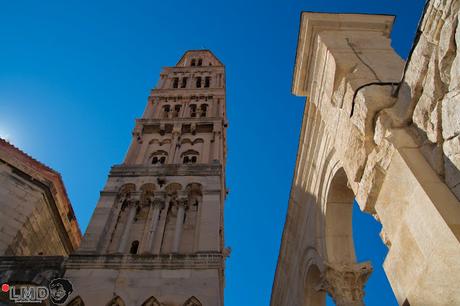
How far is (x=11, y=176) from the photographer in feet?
51.2

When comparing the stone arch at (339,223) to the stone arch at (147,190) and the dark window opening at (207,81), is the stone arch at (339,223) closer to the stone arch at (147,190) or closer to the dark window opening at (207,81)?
the stone arch at (147,190)

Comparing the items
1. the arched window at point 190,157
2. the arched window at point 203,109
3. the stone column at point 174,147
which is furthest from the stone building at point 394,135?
the arched window at point 203,109

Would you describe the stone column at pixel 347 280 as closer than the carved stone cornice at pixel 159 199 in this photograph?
Yes

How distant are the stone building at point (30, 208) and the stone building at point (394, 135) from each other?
11744 millimetres

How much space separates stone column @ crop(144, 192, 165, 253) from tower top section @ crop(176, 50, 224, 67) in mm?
18593

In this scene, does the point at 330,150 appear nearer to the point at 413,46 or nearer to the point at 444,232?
the point at 413,46

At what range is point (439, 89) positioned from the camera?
11.2 ft

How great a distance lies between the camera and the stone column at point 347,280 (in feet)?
23.3

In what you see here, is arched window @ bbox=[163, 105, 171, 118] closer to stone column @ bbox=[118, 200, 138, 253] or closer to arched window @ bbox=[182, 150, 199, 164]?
arched window @ bbox=[182, 150, 199, 164]

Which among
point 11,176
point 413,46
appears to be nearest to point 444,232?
point 413,46

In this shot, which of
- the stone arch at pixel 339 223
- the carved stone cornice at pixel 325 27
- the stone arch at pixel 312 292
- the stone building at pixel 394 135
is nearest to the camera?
the stone building at pixel 394 135

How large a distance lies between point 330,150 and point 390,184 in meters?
3.30

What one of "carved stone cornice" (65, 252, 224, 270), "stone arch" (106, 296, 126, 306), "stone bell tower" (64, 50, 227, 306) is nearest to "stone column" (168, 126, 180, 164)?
"stone bell tower" (64, 50, 227, 306)

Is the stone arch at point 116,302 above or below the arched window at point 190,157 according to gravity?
below
